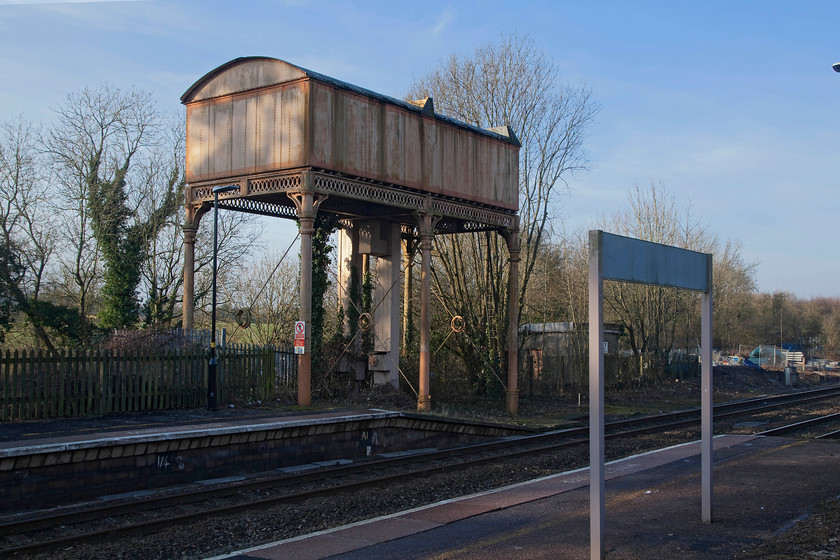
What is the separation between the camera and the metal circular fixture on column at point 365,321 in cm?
2222

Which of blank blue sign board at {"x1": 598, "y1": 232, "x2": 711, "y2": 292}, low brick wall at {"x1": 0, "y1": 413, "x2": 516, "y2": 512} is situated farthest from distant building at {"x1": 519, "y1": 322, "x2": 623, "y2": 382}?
blank blue sign board at {"x1": 598, "y1": 232, "x2": 711, "y2": 292}

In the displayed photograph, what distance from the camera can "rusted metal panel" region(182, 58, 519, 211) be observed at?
1786 cm

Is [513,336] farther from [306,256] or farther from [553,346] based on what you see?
[553,346]

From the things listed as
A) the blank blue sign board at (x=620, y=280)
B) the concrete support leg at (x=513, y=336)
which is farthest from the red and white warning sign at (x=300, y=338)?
the blank blue sign board at (x=620, y=280)

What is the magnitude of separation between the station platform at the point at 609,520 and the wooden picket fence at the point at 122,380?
352 inches

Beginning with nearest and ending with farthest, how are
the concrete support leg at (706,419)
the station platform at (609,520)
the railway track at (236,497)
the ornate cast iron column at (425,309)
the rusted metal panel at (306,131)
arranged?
the station platform at (609,520) < the concrete support leg at (706,419) < the railway track at (236,497) < the rusted metal panel at (306,131) < the ornate cast iron column at (425,309)

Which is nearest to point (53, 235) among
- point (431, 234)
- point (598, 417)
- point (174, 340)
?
point (174, 340)

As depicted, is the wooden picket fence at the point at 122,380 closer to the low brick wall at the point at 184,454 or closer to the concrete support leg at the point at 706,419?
the low brick wall at the point at 184,454

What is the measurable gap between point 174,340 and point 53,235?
11904 millimetres

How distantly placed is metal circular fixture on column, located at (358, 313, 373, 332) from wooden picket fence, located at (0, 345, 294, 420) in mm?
3495

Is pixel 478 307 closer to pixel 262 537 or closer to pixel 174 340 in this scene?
pixel 174 340

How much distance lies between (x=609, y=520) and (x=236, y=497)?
5358 millimetres

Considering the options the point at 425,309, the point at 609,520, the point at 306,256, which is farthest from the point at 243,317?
the point at 609,520

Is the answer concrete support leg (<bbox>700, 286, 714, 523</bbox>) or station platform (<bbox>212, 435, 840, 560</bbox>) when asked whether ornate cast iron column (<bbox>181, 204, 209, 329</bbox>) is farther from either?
concrete support leg (<bbox>700, 286, 714, 523</bbox>)
